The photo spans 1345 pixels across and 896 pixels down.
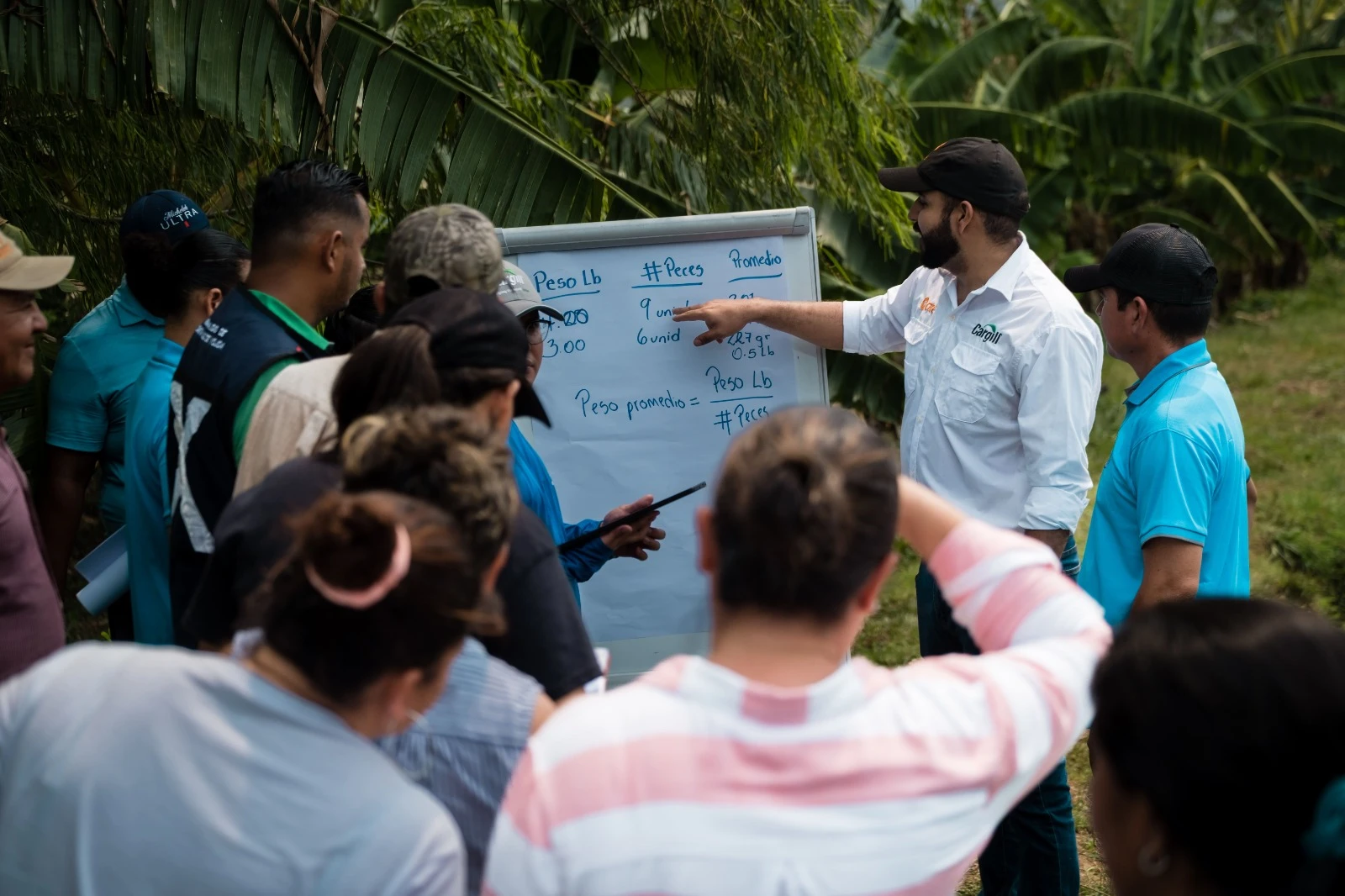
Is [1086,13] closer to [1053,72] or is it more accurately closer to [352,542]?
[1053,72]

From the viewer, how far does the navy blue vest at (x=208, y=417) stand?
264 centimetres

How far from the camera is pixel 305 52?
441 centimetres

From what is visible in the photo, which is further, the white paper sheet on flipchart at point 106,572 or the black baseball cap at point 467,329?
the white paper sheet on flipchart at point 106,572

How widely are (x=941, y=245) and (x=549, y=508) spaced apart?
5.18ft

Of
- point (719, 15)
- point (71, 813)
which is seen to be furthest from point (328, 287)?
point (719, 15)

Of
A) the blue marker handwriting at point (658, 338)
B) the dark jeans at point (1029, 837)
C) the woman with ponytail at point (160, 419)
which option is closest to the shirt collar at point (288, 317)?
the woman with ponytail at point (160, 419)

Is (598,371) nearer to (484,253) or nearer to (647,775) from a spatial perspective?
(484,253)

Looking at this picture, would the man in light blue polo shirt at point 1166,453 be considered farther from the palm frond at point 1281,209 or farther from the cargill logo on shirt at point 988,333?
the palm frond at point 1281,209

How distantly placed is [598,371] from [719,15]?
1842 mm

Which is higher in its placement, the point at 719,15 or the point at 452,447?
the point at 719,15

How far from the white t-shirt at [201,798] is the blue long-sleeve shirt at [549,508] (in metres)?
1.15

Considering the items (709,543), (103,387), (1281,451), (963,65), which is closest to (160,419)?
(103,387)

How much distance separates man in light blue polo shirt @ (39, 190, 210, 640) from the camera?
3.49 metres

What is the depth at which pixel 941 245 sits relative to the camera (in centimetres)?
378
